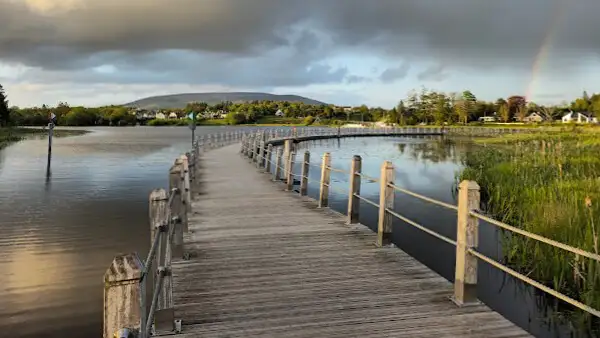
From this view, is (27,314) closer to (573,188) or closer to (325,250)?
(325,250)

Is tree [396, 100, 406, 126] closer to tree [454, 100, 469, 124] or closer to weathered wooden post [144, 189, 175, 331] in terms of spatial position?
tree [454, 100, 469, 124]

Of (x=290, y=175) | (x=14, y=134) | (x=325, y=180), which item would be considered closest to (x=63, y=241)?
(x=290, y=175)

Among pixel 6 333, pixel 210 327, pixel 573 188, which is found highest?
pixel 573 188

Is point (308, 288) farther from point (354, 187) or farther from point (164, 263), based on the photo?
point (354, 187)

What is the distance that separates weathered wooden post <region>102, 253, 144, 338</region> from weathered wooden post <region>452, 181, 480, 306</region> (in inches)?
125

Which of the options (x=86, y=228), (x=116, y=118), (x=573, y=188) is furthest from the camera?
(x=116, y=118)

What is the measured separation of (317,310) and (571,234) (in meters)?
5.44

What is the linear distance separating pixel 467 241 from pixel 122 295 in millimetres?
3322

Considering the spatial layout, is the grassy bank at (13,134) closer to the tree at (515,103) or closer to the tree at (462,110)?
the tree at (462,110)

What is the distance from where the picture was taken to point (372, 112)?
161 m

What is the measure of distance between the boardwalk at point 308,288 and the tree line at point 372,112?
8068 centimetres

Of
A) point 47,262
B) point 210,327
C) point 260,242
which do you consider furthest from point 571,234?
point 47,262

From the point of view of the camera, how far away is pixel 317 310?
442cm

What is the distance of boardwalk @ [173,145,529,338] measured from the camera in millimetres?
4070
